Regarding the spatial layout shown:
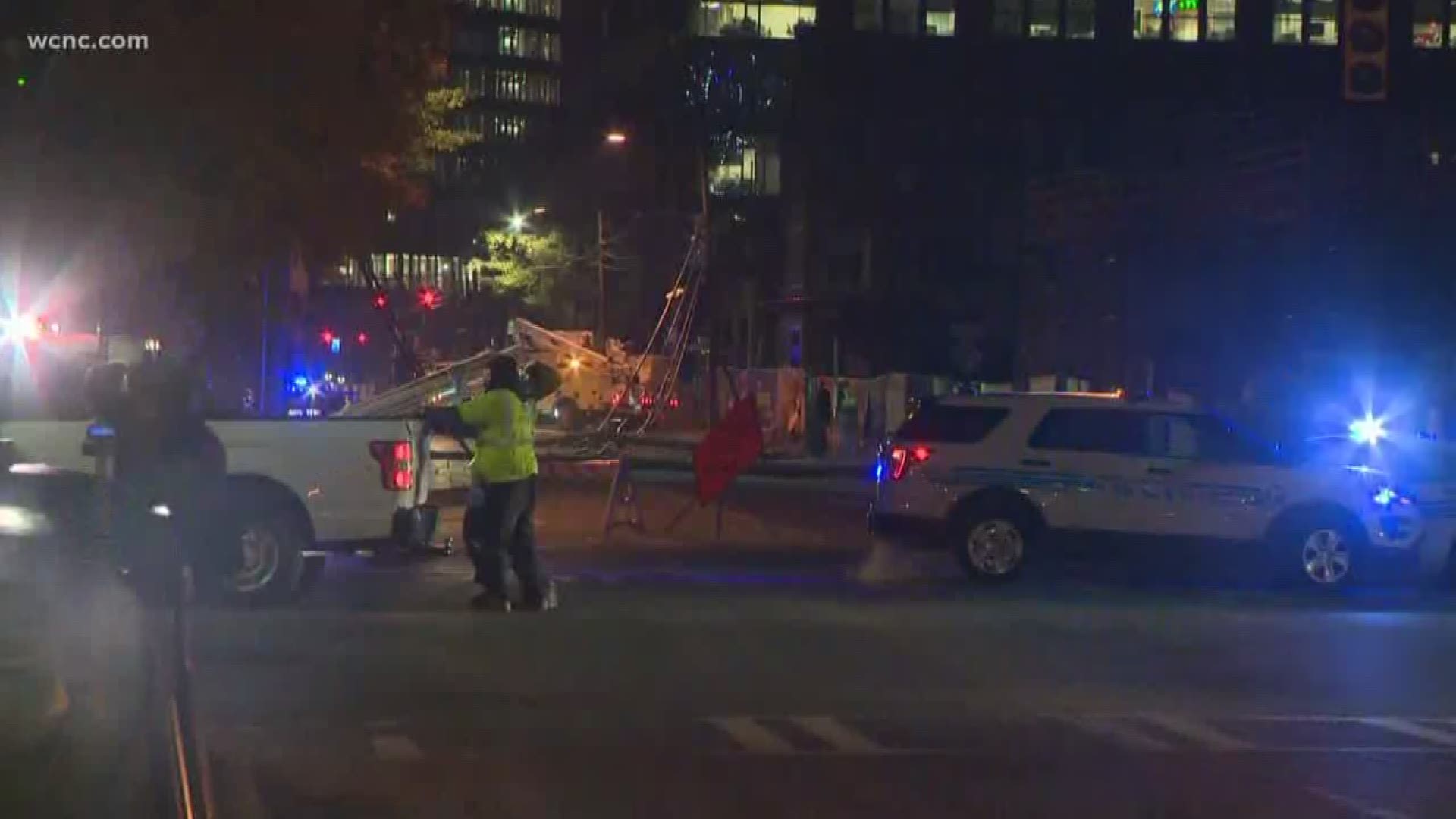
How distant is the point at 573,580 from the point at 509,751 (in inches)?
323

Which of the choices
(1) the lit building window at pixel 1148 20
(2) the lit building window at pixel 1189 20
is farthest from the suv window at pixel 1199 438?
(2) the lit building window at pixel 1189 20

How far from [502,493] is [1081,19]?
51499 millimetres

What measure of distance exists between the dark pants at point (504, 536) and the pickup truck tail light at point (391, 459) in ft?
2.00

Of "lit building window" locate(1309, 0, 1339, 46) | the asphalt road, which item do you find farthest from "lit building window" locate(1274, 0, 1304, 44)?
the asphalt road

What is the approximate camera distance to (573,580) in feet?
60.2

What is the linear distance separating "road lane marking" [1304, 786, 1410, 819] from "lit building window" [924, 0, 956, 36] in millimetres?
55243

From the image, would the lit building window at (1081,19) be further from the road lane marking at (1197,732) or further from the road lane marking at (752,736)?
the road lane marking at (752,736)

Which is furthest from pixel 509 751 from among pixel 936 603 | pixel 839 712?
pixel 936 603

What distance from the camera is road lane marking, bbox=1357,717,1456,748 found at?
35.9 ft

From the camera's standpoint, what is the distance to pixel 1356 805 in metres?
9.19

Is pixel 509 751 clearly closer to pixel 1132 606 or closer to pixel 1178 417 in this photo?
pixel 1132 606

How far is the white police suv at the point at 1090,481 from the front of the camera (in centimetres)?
1864

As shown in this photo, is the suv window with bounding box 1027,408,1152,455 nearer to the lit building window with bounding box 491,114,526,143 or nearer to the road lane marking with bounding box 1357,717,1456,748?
the road lane marking with bounding box 1357,717,1456,748

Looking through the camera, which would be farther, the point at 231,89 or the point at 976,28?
the point at 976,28
